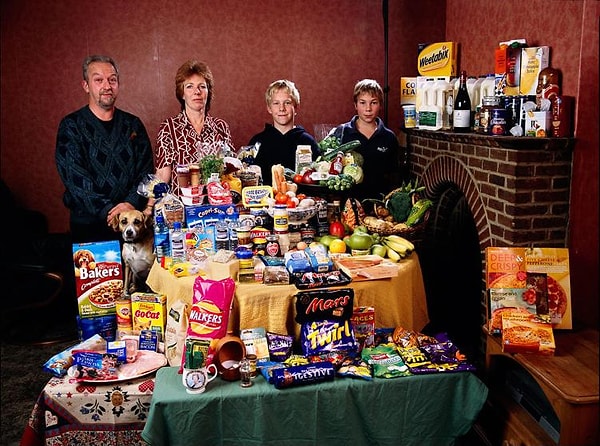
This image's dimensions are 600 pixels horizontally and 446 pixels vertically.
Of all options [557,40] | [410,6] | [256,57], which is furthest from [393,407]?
[410,6]

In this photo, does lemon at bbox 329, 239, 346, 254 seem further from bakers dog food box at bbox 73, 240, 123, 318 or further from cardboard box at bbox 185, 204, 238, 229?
bakers dog food box at bbox 73, 240, 123, 318

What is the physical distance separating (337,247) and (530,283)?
1.01m

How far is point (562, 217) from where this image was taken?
3.33 meters

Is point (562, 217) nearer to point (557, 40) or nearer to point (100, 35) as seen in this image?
point (557, 40)

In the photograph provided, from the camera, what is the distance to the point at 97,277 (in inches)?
145

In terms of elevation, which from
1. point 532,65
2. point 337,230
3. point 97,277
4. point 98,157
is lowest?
point 97,277

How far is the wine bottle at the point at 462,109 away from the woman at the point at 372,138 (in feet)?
2.20

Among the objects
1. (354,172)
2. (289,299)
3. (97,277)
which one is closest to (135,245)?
(97,277)

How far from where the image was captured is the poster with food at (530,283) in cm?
302

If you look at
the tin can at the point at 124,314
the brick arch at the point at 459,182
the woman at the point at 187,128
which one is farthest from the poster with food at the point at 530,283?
the woman at the point at 187,128

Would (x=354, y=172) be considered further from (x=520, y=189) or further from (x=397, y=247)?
(x=520, y=189)

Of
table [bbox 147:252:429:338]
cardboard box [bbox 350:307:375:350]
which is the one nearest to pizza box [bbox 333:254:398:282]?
table [bbox 147:252:429:338]

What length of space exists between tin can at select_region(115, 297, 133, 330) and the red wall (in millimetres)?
2294

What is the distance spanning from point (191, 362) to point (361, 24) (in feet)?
12.2
